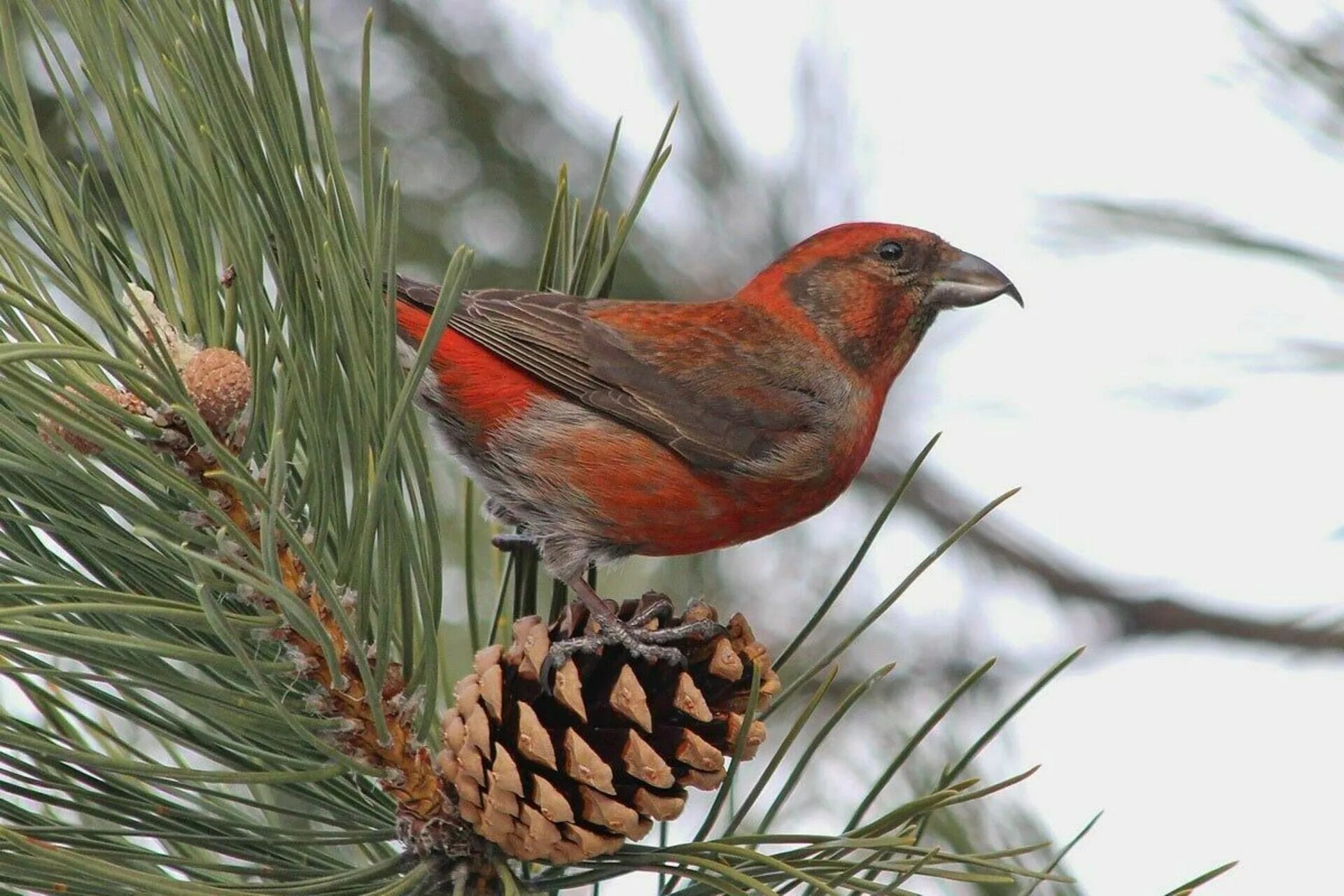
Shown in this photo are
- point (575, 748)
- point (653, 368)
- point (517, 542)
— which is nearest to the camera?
point (575, 748)

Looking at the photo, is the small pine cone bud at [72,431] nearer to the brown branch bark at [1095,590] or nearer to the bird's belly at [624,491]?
the bird's belly at [624,491]

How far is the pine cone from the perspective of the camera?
170 centimetres

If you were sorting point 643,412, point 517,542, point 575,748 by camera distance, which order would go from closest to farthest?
point 575,748, point 517,542, point 643,412

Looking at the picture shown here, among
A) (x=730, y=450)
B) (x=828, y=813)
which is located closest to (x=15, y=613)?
(x=730, y=450)

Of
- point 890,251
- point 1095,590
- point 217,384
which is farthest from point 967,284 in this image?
point 217,384

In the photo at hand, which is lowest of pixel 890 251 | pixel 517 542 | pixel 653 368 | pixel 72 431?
pixel 72 431

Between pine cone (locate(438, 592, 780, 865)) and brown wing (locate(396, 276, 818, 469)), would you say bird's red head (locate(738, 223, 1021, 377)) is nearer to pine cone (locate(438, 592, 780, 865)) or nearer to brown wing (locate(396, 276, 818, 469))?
brown wing (locate(396, 276, 818, 469))

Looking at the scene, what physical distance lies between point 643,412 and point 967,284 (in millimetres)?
876

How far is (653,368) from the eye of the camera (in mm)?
3088

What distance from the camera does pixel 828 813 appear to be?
359 cm

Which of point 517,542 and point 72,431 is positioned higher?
point 517,542

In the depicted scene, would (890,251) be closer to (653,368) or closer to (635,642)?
(653,368)

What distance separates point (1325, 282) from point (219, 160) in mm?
1831

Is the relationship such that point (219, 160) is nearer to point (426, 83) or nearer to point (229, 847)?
point (229, 847)
